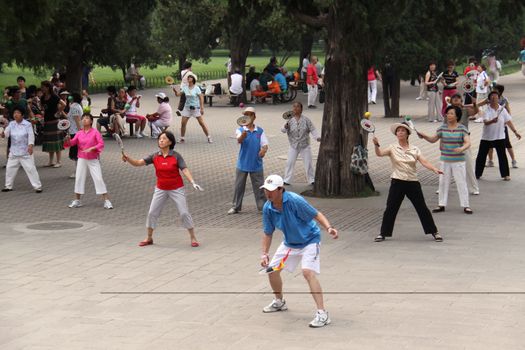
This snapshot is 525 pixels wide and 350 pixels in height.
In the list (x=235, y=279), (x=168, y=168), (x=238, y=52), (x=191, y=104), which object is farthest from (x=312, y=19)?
(x=238, y=52)

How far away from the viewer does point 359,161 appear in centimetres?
1777

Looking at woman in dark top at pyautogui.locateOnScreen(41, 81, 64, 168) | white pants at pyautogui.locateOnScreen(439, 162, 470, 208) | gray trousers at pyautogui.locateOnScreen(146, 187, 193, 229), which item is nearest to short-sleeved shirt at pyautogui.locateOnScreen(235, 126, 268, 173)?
gray trousers at pyautogui.locateOnScreen(146, 187, 193, 229)

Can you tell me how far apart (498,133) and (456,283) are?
29.8 ft

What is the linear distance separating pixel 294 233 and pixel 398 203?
458 cm

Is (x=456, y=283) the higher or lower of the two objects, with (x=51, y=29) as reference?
lower

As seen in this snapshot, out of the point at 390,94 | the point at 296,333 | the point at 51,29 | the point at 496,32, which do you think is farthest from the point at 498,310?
the point at 496,32

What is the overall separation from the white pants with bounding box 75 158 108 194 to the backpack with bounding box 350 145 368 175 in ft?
13.5

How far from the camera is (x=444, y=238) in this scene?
14680 mm

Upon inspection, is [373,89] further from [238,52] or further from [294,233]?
[294,233]

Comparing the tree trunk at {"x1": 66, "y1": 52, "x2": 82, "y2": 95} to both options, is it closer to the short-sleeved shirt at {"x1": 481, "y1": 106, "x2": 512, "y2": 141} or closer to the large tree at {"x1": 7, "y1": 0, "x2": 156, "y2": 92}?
the large tree at {"x1": 7, "y1": 0, "x2": 156, "y2": 92}

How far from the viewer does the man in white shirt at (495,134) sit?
20.3m

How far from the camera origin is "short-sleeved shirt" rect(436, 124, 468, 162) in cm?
1667

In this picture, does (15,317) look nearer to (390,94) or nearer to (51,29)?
(51,29)

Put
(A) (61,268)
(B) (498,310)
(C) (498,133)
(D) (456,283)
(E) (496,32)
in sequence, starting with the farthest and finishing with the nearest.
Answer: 1. (E) (496,32)
2. (C) (498,133)
3. (A) (61,268)
4. (D) (456,283)
5. (B) (498,310)
